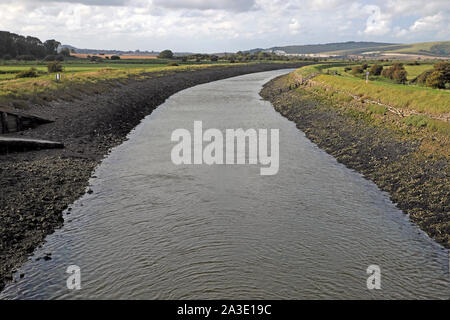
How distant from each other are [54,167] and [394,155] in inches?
781

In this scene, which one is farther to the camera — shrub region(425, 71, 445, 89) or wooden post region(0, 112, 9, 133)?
shrub region(425, 71, 445, 89)

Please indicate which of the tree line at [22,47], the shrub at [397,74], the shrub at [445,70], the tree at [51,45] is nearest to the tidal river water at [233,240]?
the shrub at [445,70]

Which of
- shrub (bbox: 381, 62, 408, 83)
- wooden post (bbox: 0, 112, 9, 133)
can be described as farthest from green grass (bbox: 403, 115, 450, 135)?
shrub (bbox: 381, 62, 408, 83)

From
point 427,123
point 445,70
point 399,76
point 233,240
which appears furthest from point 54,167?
point 399,76

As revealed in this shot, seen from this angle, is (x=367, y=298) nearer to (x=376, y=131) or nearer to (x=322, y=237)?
(x=322, y=237)

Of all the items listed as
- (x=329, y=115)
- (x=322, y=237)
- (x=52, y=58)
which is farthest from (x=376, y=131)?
(x=52, y=58)

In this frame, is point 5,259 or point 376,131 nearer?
point 5,259

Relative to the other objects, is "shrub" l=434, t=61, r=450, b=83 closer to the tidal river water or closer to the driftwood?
the tidal river water

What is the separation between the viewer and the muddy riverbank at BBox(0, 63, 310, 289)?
14656 millimetres

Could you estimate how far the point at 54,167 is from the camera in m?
21.9

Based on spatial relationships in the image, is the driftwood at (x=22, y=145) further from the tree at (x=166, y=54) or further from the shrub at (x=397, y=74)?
the tree at (x=166, y=54)

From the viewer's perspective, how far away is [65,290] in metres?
12.0

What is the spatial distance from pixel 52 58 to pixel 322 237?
372 feet

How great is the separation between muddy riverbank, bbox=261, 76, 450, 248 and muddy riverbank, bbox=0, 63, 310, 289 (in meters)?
15.3
